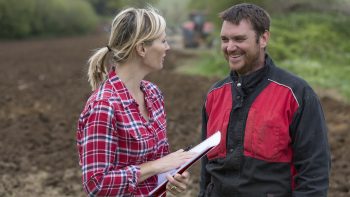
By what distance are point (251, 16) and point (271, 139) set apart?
55 cm

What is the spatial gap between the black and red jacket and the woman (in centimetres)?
22

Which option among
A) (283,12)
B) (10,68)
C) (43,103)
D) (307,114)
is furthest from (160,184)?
(283,12)

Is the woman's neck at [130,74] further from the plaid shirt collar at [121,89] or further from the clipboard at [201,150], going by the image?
the clipboard at [201,150]

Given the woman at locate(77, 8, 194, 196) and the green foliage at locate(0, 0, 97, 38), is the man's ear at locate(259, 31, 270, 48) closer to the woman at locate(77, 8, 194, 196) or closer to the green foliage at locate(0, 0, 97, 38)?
the woman at locate(77, 8, 194, 196)

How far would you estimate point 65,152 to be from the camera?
27.4 ft

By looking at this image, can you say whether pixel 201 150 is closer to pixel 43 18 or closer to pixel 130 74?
pixel 130 74

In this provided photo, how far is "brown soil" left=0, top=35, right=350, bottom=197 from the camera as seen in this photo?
6.94 meters

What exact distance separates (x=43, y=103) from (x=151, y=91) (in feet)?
32.5

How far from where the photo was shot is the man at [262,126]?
2.60 m

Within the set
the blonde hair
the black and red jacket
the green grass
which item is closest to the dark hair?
the black and red jacket

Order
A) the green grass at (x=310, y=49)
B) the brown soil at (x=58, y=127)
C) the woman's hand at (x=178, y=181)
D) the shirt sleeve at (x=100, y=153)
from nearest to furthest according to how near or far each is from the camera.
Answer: the shirt sleeve at (x=100, y=153)
the woman's hand at (x=178, y=181)
the brown soil at (x=58, y=127)
the green grass at (x=310, y=49)

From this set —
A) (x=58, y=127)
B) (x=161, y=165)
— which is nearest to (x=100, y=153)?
(x=161, y=165)

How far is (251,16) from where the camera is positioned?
8.86ft

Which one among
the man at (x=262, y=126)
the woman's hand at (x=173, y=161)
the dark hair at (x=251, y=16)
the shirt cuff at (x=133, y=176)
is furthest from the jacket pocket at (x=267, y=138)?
the shirt cuff at (x=133, y=176)
